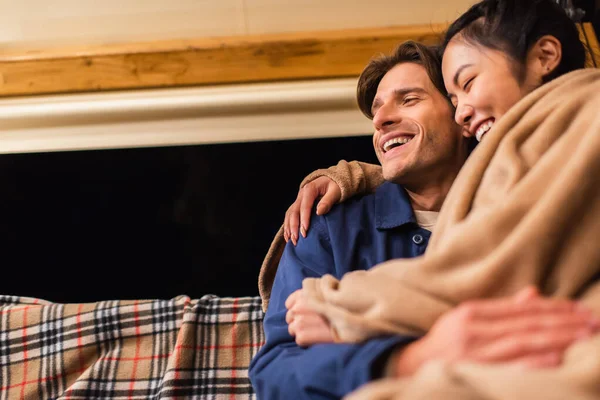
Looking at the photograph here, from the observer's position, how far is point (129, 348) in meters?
1.58

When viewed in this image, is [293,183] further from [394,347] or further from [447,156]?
[394,347]

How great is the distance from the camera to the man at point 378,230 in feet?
2.47

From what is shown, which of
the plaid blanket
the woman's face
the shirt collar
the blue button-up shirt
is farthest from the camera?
the plaid blanket

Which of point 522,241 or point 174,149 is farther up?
point 174,149

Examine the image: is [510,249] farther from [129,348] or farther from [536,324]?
[129,348]

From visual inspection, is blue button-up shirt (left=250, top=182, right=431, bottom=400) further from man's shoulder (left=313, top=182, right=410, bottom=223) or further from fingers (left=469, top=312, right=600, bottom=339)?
fingers (left=469, top=312, right=600, bottom=339)

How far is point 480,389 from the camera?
0.55 metres

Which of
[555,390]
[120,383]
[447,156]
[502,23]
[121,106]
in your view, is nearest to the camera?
[555,390]

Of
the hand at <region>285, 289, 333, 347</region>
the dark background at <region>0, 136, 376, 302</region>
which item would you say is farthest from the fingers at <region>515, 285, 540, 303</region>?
the dark background at <region>0, 136, 376, 302</region>

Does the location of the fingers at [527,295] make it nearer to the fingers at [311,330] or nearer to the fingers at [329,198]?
the fingers at [311,330]

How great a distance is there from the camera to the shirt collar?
45.8 inches

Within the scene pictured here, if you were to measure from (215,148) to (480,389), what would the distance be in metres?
1.50

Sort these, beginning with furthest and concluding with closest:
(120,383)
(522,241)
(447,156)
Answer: (120,383) < (447,156) < (522,241)

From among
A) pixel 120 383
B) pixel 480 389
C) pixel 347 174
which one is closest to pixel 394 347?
pixel 480 389
